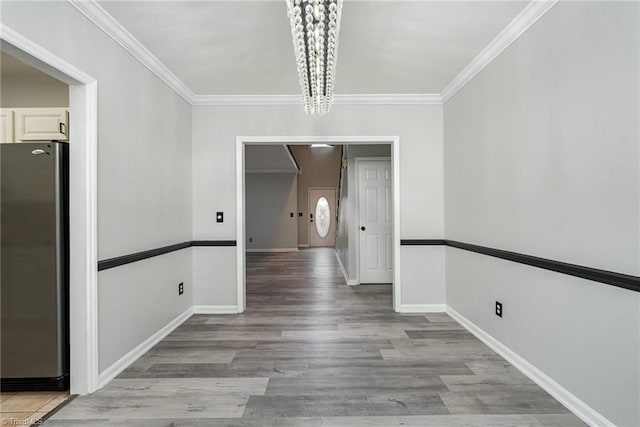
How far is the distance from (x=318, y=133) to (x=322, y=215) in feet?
26.2

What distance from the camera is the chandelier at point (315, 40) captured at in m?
1.44

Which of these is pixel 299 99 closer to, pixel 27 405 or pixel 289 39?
pixel 289 39

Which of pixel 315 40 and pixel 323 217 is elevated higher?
pixel 315 40

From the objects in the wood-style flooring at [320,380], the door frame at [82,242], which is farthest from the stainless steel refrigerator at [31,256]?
the wood-style flooring at [320,380]

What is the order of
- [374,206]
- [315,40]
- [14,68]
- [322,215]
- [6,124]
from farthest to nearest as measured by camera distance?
[322,215], [374,206], [14,68], [6,124], [315,40]

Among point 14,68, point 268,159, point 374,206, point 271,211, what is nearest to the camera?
point 14,68

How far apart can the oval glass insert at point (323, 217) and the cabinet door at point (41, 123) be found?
9313 millimetres

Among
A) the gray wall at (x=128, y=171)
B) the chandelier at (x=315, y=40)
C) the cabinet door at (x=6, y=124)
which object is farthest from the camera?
the cabinet door at (x=6, y=124)

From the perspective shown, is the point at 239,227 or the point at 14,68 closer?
the point at 14,68

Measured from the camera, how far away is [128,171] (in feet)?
8.10

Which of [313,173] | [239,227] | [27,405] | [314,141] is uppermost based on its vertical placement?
[313,173]

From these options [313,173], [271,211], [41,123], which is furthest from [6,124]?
[313,173]

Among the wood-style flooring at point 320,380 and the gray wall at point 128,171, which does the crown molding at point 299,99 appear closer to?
the gray wall at point 128,171

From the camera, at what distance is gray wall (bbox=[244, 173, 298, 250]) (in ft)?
32.5
